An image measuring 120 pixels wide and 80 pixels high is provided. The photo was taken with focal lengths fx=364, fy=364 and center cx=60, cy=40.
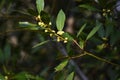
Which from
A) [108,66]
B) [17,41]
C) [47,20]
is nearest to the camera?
[47,20]

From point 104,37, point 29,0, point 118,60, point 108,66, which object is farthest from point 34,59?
point 104,37

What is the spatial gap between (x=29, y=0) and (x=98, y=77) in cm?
68

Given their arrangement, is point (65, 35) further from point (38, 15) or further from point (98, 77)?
point (98, 77)

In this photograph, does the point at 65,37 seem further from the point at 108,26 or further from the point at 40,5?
the point at 108,26

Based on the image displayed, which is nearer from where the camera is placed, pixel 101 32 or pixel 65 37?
pixel 65 37

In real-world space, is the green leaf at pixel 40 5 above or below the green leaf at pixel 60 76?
above

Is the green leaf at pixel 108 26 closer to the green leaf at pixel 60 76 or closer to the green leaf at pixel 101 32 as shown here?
the green leaf at pixel 101 32

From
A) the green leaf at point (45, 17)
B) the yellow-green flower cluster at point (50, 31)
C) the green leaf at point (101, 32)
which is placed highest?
the green leaf at point (45, 17)

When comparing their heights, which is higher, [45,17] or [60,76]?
[45,17]

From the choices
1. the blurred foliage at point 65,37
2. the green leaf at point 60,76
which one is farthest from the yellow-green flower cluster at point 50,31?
the green leaf at point 60,76

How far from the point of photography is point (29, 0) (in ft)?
7.91

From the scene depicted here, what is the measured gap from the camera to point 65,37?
1.32 metres

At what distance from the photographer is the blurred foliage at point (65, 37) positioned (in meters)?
1.34

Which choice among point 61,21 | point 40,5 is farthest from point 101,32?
point 40,5
